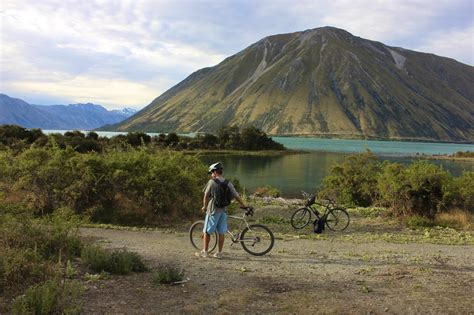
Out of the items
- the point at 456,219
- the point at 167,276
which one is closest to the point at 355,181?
the point at 456,219

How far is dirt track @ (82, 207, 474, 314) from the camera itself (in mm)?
6980

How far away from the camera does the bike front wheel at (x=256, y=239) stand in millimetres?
10906

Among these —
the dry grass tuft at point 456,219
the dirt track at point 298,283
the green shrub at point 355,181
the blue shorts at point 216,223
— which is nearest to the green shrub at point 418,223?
the dry grass tuft at point 456,219

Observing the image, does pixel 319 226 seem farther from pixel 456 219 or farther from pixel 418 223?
pixel 456 219

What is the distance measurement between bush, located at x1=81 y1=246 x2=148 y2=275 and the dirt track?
25 centimetres

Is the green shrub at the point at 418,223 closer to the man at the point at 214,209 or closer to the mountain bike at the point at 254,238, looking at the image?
the mountain bike at the point at 254,238

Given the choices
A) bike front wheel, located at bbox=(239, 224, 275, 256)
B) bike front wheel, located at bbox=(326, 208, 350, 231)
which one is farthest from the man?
bike front wheel, located at bbox=(326, 208, 350, 231)

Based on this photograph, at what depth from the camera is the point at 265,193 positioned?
3694cm

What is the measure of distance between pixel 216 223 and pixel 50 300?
4871mm

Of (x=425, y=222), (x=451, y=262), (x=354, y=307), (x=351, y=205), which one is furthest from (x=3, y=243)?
(x=351, y=205)

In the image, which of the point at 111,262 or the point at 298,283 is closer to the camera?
the point at 298,283

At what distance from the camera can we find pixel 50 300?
598 centimetres

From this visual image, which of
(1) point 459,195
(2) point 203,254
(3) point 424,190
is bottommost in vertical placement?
(2) point 203,254

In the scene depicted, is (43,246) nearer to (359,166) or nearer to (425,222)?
(425,222)
